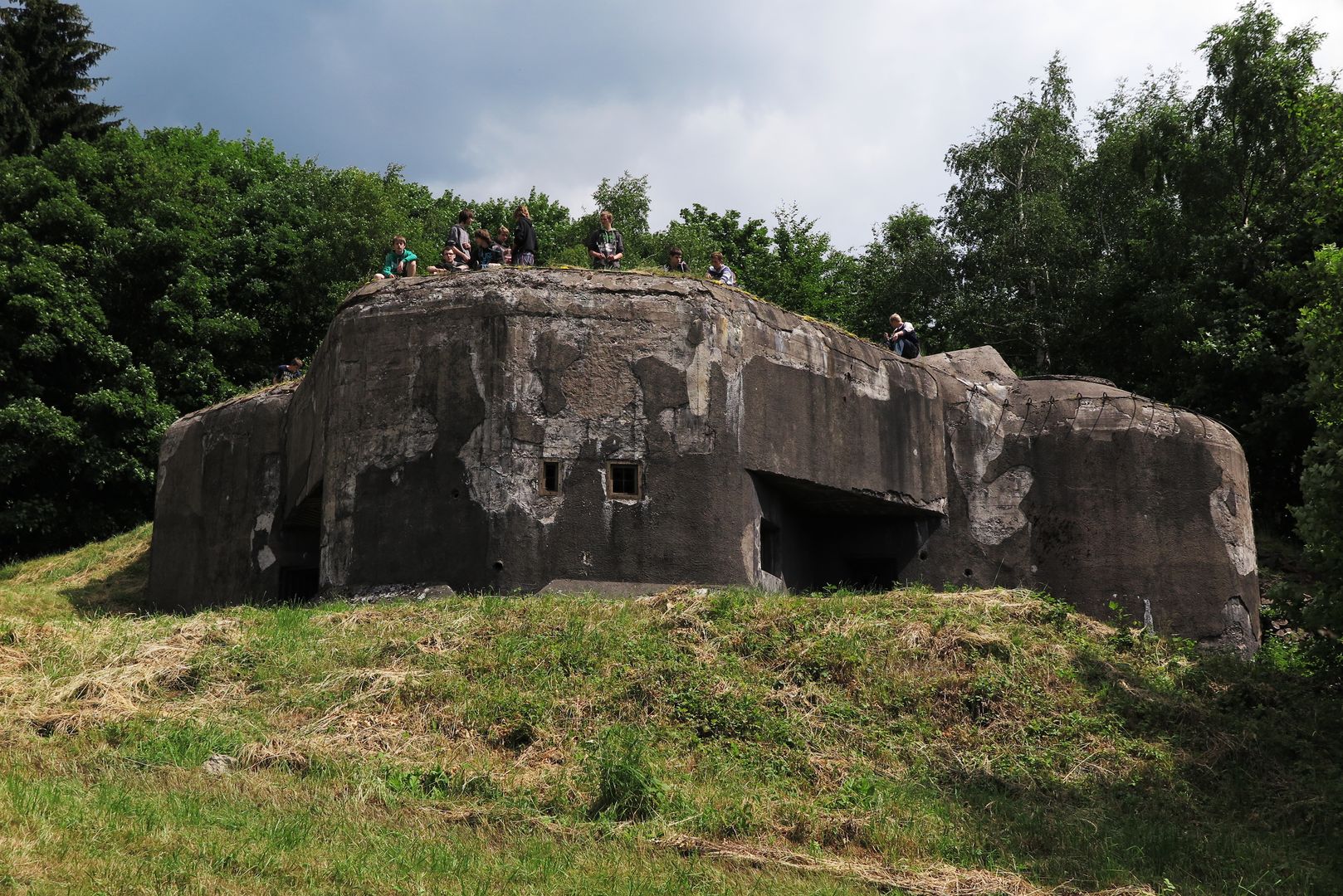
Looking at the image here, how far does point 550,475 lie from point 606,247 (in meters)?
3.73

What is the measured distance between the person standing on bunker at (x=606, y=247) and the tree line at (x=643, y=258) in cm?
1087

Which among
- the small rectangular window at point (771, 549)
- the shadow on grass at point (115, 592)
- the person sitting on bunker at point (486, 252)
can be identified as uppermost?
the person sitting on bunker at point (486, 252)

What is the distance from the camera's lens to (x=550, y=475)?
52.4 feet

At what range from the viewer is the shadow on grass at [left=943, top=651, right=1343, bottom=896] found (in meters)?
10.2

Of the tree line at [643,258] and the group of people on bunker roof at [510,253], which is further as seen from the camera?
the tree line at [643,258]

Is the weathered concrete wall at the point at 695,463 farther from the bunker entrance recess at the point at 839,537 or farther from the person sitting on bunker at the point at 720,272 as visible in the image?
the person sitting on bunker at the point at 720,272

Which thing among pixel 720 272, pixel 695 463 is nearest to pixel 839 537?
pixel 695 463

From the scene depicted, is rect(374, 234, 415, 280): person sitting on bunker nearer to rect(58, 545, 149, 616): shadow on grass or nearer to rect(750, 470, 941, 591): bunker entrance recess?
rect(750, 470, 941, 591): bunker entrance recess

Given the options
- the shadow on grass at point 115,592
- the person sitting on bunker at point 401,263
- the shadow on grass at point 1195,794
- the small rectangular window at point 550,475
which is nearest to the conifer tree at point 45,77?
the shadow on grass at point 115,592

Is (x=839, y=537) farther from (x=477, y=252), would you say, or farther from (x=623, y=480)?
(x=477, y=252)

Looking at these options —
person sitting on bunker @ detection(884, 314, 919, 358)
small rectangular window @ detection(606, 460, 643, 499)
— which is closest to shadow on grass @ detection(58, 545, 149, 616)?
small rectangular window @ detection(606, 460, 643, 499)

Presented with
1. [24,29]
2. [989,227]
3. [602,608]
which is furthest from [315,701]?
[24,29]

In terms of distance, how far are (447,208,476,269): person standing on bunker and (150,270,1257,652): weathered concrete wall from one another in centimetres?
144

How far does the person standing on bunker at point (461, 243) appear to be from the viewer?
18.3 meters
